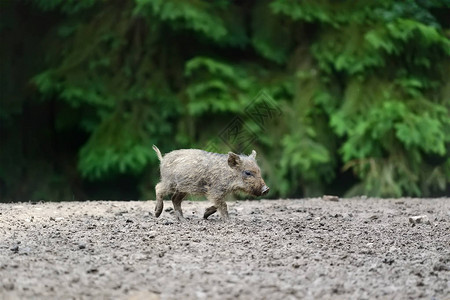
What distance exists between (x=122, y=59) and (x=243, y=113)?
2.20 metres

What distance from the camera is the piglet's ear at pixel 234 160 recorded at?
4909 millimetres

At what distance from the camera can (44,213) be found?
17.9ft

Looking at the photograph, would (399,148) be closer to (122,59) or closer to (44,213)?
(122,59)

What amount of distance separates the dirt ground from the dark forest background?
3161 millimetres

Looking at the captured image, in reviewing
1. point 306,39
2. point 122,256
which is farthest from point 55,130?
point 122,256

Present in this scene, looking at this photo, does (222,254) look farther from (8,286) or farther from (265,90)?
(265,90)

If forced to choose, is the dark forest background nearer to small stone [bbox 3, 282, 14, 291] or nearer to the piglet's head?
the piglet's head

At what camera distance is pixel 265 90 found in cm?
905

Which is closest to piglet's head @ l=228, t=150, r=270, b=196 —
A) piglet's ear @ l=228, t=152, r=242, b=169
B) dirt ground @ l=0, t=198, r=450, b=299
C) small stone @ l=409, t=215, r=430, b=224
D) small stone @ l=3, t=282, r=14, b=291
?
piglet's ear @ l=228, t=152, r=242, b=169

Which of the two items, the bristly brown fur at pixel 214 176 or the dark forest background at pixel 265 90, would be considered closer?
the bristly brown fur at pixel 214 176

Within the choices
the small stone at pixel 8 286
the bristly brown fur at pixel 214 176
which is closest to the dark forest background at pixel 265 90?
the bristly brown fur at pixel 214 176

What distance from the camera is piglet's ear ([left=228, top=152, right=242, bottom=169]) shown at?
16.1 ft

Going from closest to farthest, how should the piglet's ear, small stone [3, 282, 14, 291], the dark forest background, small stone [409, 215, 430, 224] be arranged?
1. small stone [3, 282, 14, 291]
2. the piglet's ear
3. small stone [409, 215, 430, 224]
4. the dark forest background

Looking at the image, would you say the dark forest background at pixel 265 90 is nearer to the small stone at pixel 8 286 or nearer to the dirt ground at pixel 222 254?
the dirt ground at pixel 222 254
